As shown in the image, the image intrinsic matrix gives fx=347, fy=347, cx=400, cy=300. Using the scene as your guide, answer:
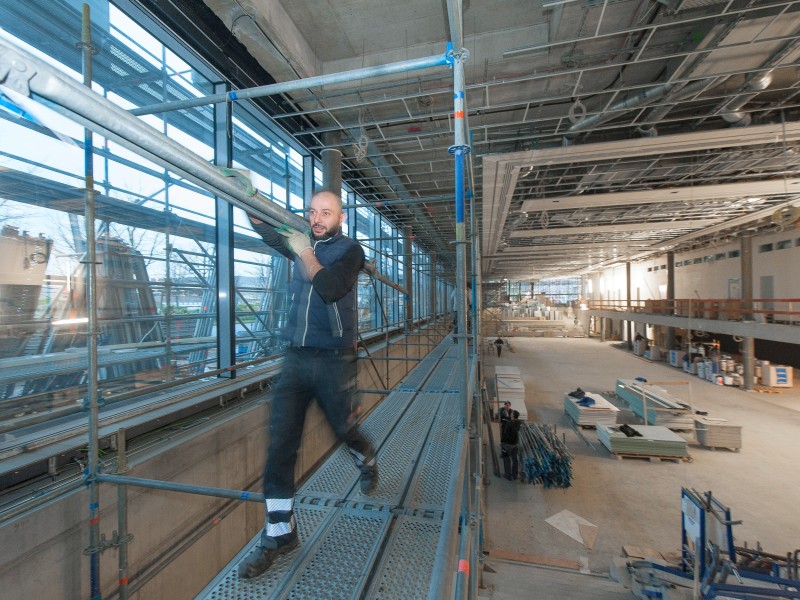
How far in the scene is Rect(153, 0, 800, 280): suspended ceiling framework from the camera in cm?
351

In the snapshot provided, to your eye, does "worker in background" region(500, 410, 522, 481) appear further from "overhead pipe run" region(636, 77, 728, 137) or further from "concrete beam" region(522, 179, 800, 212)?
"overhead pipe run" region(636, 77, 728, 137)

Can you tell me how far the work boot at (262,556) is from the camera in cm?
142

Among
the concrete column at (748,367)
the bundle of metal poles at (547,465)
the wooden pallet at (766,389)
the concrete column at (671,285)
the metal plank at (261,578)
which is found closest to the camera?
the metal plank at (261,578)

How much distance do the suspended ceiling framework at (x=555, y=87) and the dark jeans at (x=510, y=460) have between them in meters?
5.39

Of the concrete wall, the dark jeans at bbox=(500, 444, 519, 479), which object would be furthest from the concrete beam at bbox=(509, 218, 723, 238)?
the concrete wall

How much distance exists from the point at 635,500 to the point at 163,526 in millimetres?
7684

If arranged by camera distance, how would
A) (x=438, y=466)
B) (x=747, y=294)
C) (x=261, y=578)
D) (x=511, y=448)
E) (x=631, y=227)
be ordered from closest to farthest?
1. (x=261, y=578)
2. (x=438, y=466)
3. (x=511, y=448)
4. (x=631, y=227)
5. (x=747, y=294)

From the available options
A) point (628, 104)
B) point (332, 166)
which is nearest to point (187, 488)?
point (332, 166)

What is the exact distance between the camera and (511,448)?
7305 millimetres

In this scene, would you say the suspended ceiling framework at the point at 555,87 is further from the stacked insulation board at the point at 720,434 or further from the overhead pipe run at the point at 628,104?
the stacked insulation board at the point at 720,434

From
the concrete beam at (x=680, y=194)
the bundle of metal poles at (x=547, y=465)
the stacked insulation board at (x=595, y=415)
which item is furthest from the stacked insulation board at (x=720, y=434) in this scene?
the concrete beam at (x=680, y=194)

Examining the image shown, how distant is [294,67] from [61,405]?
4.03m

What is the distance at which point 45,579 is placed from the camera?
1.70m

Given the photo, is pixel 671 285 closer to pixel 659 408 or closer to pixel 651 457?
pixel 659 408
